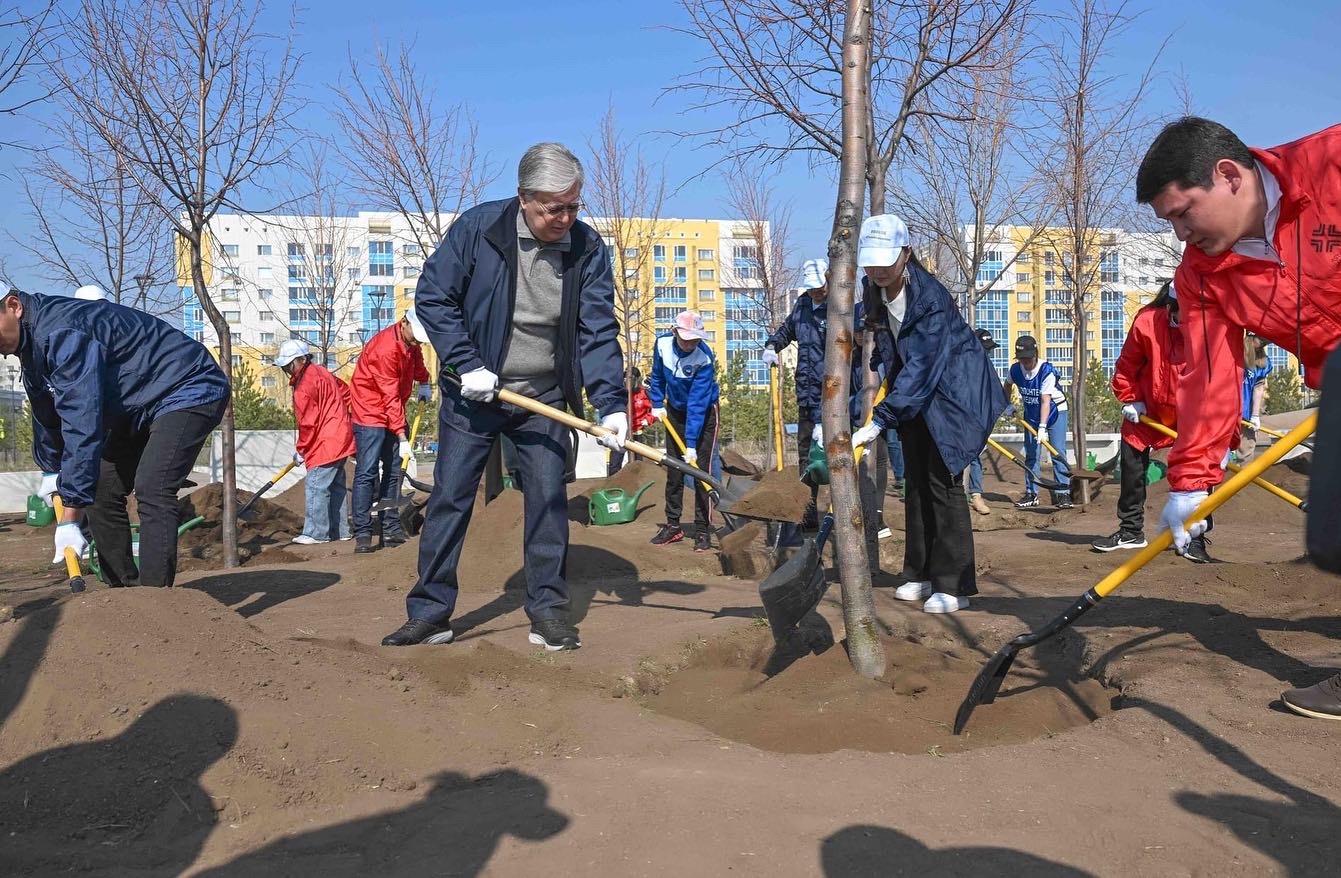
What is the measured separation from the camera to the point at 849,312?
3.87 metres

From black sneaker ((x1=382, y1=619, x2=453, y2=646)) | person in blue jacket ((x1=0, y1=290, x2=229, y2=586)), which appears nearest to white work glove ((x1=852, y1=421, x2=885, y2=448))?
black sneaker ((x1=382, y1=619, x2=453, y2=646))

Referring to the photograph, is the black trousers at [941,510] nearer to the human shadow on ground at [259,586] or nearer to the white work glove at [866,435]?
the white work glove at [866,435]

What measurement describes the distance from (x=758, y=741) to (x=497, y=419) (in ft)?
6.24

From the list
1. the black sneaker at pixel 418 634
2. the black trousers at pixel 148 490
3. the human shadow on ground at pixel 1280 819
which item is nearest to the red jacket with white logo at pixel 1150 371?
→ the human shadow on ground at pixel 1280 819

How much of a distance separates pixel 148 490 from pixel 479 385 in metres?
1.67

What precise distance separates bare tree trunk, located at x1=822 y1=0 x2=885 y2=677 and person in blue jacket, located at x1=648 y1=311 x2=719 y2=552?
4147 millimetres

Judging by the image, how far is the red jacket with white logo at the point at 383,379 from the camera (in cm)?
857

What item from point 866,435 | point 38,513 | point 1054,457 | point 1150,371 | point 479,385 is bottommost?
point 38,513

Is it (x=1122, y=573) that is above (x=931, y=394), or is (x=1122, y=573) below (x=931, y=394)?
below

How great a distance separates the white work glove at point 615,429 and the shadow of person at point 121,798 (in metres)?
2.18

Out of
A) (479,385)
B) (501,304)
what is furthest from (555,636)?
(501,304)

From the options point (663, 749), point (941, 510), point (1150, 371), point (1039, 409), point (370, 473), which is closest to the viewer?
point (663, 749)

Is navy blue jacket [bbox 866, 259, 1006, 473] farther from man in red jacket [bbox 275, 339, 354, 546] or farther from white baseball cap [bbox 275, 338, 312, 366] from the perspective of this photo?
white baseball cap [bbox 275, 338, 312, 366]

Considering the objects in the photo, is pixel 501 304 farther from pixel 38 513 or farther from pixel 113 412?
pixel 38 513
